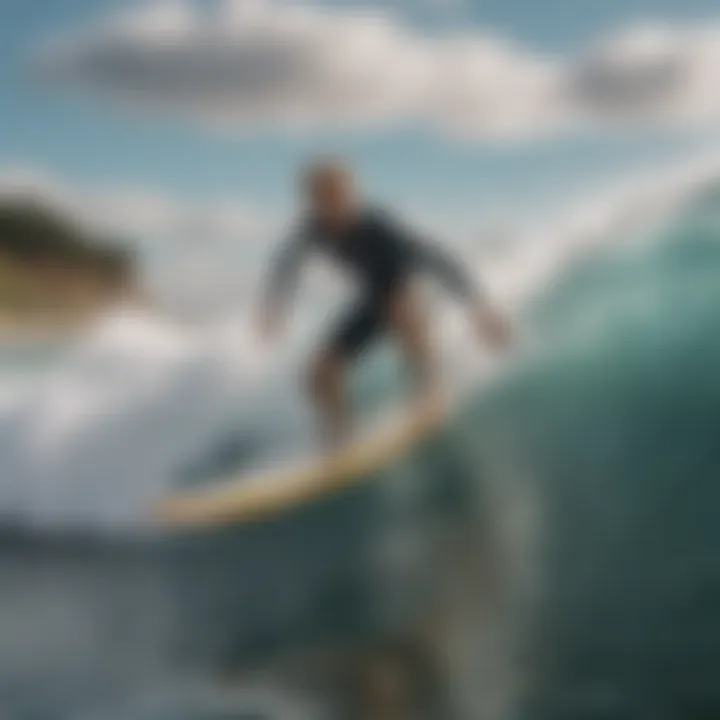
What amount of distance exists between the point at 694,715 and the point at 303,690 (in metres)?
0.48

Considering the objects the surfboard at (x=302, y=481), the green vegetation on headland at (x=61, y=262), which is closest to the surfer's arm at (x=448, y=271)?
the surfboard at (x=302, y=481)

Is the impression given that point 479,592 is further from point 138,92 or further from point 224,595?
point 138,92

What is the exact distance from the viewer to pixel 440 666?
166 cm

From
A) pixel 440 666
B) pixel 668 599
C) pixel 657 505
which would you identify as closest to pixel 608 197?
pixel 657 505

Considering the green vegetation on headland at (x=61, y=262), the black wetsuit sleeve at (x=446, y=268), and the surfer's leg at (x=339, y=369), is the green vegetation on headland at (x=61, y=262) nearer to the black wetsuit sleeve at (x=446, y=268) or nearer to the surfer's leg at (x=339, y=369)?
the surfer's leg at (x=339, y=369)

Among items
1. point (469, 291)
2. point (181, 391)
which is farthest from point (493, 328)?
point (181, 391)

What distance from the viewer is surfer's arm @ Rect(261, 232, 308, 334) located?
170 cm

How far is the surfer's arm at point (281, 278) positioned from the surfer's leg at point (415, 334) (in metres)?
0.13

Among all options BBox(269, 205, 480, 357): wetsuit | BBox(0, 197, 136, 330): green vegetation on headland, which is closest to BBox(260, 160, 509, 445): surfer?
BBox(269, 205, 480, 357): wetsuit

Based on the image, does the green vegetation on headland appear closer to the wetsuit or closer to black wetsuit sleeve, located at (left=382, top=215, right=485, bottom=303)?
the wetsuit

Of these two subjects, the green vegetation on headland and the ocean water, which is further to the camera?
the green vegetation on headland

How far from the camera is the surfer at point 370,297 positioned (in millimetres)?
1685

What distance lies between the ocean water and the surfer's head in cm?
19

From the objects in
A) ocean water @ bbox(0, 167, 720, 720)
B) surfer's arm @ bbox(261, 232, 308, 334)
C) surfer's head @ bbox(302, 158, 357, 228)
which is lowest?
ocean water @ bbox(0, 167, 720, 720)
